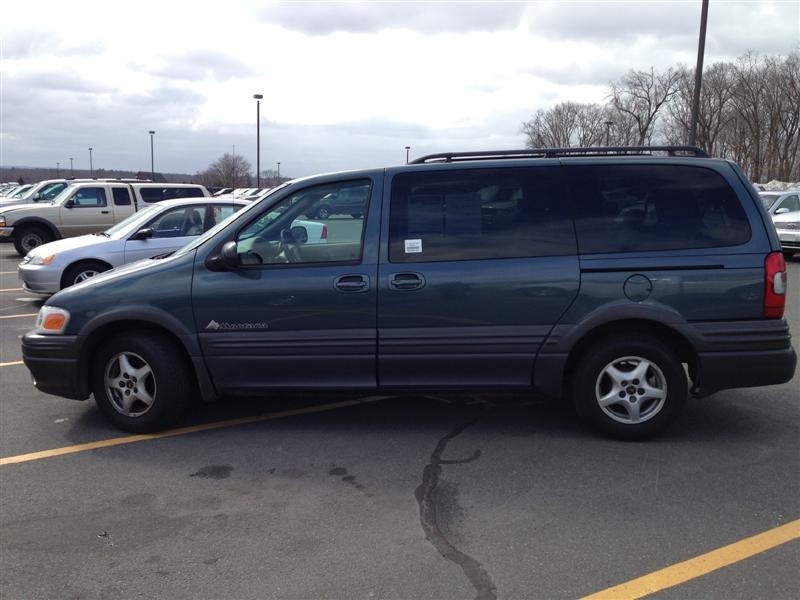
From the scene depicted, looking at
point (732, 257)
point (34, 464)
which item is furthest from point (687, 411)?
point (34, 464)

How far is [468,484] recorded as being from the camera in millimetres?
4117

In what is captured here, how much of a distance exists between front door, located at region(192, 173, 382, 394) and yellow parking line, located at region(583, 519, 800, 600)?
2219mm

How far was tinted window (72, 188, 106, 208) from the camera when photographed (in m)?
16.6

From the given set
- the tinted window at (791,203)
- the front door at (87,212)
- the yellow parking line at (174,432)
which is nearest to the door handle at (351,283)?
the yellow parking line at (174,432)

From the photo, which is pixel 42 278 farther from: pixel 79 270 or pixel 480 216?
pixel 480 216

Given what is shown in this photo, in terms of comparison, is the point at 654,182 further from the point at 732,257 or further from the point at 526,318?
the point at 526,318

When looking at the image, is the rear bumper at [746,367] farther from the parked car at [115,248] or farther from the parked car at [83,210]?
the parked car at [83,210]

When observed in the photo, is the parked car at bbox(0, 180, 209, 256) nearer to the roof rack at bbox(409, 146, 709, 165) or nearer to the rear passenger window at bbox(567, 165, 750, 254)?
the roof rack at bbox(409, 146, 709, 165)

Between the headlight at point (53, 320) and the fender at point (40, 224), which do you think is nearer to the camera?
the headlight at point (53, 320)

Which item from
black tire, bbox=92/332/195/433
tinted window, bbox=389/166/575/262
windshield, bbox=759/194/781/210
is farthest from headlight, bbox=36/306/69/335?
windshield, bbox=759/194/781/210

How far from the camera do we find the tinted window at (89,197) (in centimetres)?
1662

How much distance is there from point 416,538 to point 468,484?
696 millimetres

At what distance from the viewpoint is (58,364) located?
495 cm

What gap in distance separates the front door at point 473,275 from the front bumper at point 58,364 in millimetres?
2129
